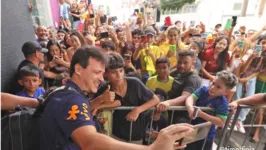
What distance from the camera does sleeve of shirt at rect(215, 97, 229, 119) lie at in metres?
2.06

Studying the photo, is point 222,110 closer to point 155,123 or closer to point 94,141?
point 155,123

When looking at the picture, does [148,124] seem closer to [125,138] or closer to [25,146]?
[125,138]

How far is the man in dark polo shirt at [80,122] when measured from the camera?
3.14 ft

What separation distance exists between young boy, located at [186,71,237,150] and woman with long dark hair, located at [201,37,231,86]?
1468 mm

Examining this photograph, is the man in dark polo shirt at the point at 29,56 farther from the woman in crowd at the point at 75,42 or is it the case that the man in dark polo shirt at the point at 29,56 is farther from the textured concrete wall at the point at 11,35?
the woman in crowd at the point at 75,42

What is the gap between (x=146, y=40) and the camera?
3.97 metres

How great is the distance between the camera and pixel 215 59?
3.80 metres

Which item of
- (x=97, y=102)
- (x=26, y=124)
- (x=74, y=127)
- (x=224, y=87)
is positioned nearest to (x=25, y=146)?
(x=26, y=124)

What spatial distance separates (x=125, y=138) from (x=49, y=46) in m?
2.30

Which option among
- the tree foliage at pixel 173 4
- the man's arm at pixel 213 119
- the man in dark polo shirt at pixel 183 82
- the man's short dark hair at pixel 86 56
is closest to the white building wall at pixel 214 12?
the tree foliage at pixel 173 4

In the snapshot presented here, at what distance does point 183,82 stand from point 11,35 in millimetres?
2623

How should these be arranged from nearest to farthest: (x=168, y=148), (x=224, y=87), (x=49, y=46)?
(x=168, y=148)
(x=224, y=87)
(x=49, y=46)

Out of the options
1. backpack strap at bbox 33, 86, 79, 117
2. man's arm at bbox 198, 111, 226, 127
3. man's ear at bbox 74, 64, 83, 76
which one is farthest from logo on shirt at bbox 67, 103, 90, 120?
man's arm at bbox 198, 111, 226, 127

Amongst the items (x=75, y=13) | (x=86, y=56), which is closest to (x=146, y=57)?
(x=86, y=56)
